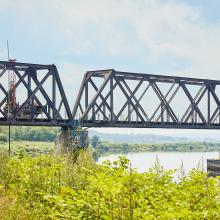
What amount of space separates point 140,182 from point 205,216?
2503 millimetres

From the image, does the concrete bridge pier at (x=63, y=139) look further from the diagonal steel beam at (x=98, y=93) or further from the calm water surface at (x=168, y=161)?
the diagonal steel beam at (x=98, y=93)

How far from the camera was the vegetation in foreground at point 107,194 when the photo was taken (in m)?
8.27

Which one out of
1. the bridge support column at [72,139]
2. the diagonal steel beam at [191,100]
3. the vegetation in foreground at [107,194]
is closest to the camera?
the vegetation in foreground at [107,194]

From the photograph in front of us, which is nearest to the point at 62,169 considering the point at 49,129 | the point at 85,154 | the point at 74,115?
the point at 85,154

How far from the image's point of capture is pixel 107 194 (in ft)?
28.3

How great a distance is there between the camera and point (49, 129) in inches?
7052

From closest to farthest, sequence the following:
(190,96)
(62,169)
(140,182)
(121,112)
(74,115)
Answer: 1. (140,182)
2. (62,169)
3. (74,115)
4. (121,112)
5. (190,96)

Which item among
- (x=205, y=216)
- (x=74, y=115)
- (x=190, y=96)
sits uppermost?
(x=190, y=96)

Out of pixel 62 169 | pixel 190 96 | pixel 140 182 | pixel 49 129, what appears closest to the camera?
pixel 140 182

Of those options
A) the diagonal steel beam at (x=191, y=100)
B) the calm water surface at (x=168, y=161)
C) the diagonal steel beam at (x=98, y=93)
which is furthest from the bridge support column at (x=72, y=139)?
the diagonal steel beam at (x=191, y=100)

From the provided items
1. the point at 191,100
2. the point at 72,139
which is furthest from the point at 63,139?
the point at 191,100

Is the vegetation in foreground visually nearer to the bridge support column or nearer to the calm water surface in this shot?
the calm water surface

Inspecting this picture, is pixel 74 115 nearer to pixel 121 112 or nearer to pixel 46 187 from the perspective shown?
pixel 121 112

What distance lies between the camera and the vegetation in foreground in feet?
27.1
